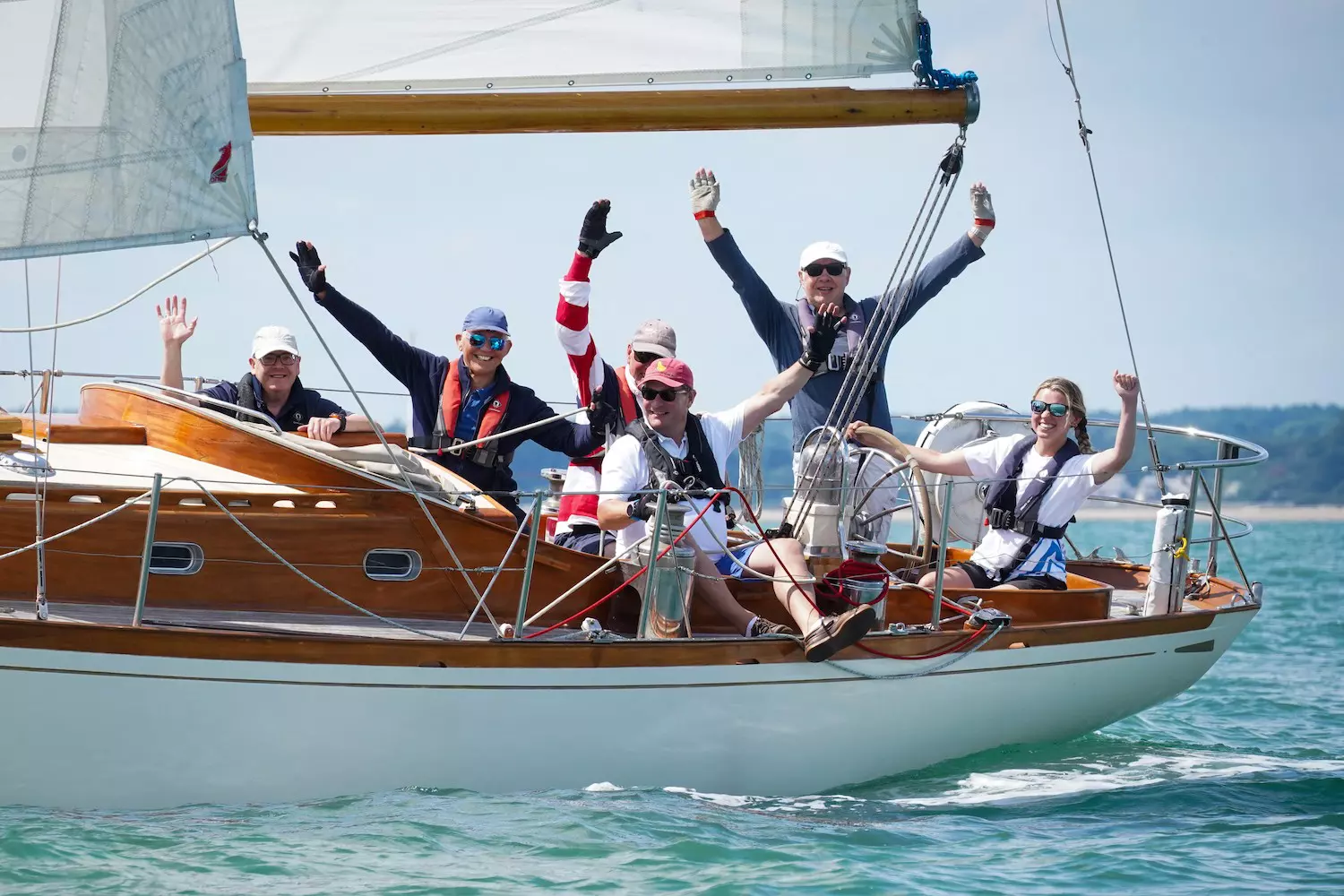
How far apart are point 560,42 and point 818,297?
1788mm

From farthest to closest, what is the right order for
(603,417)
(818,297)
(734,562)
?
(818,297) → (603,417) → (734,562)

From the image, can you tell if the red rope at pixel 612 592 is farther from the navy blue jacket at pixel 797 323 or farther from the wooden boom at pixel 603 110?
the wooden boom at pixel 603 110

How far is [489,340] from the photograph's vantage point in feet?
21.3

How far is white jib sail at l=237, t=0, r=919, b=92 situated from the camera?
6.57m

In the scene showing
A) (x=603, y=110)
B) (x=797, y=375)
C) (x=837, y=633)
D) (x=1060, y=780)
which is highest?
(x=603, y=110)

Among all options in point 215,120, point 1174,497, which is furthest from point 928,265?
point 215,120

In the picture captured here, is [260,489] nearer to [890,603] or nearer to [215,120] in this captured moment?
[215,120]

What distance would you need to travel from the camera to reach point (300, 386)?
6.78m

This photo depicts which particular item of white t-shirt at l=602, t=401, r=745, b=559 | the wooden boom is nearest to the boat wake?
white t-shirt at l=602, t=401, r=745, b=559

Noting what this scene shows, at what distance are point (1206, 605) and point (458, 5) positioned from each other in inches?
186

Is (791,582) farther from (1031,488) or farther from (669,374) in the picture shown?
(1031,488)

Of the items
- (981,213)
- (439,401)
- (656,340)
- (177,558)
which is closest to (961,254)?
(981,213)

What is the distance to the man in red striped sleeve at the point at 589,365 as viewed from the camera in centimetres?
638

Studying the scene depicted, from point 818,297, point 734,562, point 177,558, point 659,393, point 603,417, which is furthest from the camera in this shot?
point 818,297
